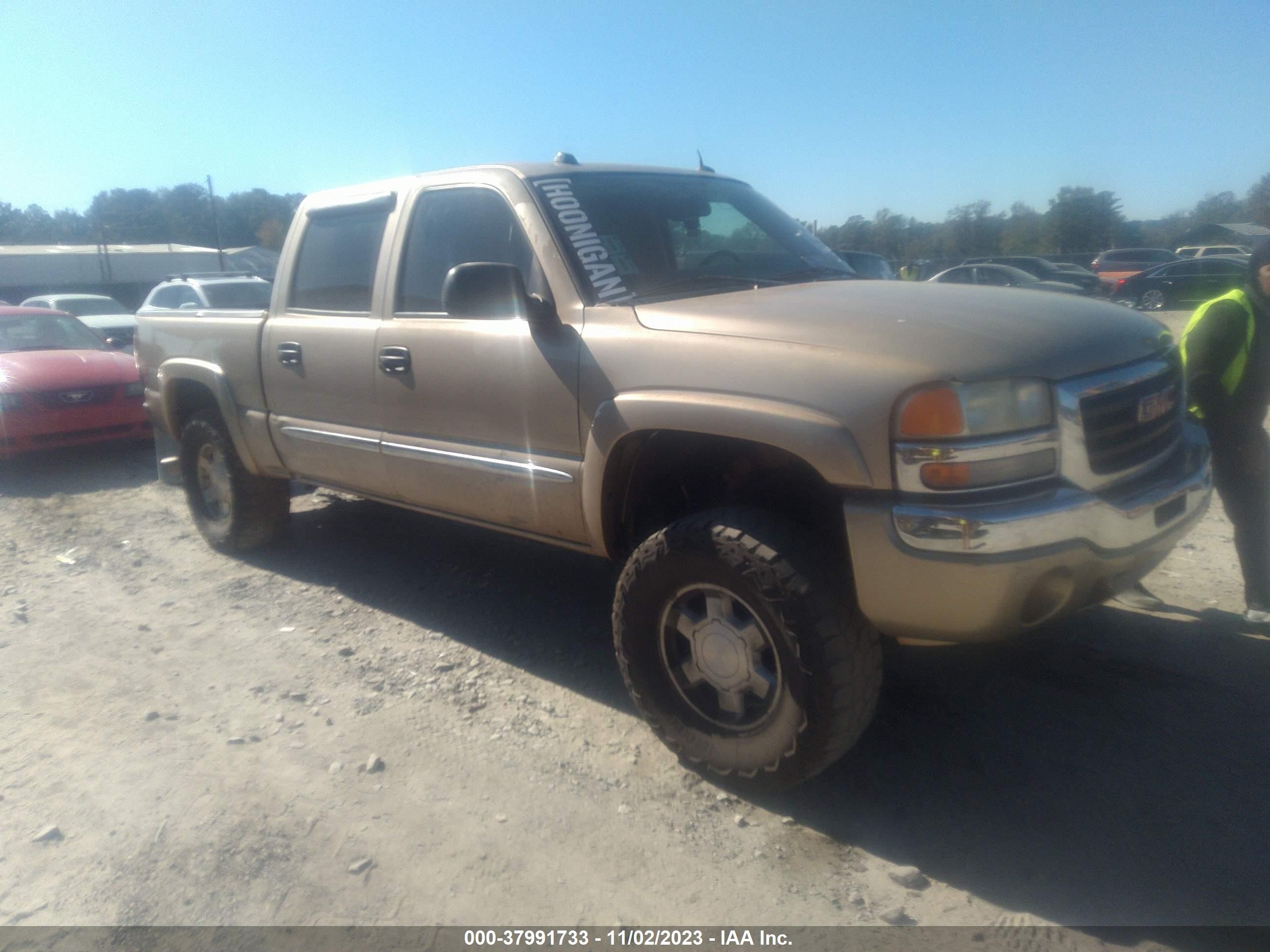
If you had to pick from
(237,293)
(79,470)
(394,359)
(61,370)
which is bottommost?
(79,470)

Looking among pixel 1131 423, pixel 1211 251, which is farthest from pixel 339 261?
pixel 1211 251

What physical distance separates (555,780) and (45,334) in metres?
8.91

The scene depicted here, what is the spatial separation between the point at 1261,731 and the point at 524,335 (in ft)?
9.63

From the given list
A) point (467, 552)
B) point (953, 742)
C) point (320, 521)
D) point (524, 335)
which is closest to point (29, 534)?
point (320, 521)

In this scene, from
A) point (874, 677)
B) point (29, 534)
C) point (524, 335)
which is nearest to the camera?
point (874, 677)

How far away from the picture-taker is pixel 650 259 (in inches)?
136

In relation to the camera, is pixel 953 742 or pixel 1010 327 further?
pixel 953 742

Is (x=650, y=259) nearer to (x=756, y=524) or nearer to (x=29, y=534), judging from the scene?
(x=756, y=524)

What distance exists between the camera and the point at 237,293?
41.5ft

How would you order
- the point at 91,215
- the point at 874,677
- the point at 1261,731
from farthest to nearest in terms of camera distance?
the point at 91,215 → the point at 1261,731 → the point at 874,677

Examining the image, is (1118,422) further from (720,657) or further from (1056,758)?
(720,657)

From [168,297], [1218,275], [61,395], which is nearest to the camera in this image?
[61,395]

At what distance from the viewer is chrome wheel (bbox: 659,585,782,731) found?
2.79 meters

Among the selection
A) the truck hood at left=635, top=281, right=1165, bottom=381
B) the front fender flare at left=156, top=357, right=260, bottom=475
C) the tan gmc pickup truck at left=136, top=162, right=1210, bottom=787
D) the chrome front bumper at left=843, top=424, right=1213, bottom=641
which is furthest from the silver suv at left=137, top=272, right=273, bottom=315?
the chrome front bumper at left=843, top=424, right=1213, bottom=641
